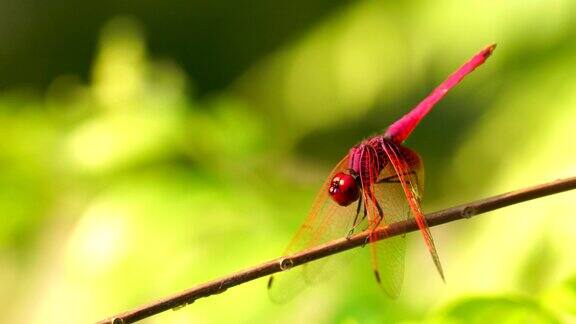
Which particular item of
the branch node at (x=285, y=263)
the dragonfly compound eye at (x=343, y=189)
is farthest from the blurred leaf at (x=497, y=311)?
the dragonfly compound eye at (x=343, y=189)

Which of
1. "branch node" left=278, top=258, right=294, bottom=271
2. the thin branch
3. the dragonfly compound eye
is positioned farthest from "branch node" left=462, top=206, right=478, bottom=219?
the dragonfly compound eye

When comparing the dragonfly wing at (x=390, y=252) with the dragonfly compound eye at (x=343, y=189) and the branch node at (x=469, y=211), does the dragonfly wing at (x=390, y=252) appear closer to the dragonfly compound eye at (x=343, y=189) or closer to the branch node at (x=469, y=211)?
the dragonfly compound eye at (x=343, y=189)

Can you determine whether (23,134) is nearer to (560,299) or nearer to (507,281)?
(507,281)

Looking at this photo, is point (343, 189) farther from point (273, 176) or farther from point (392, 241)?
point (273, 176)

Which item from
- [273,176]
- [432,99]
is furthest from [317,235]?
[273,176]

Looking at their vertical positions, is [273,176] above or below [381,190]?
below

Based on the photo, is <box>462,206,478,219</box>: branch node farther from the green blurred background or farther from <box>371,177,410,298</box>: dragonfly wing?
<box>371,177,410,298</box>: dragonfly wing
